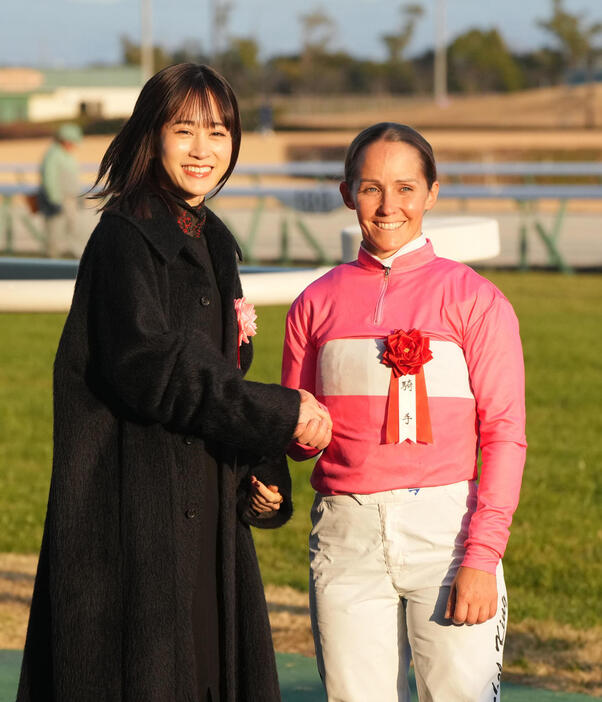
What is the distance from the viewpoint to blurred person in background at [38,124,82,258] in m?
14.7

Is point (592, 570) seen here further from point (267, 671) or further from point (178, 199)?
point (178, 199)

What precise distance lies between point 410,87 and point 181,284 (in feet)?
276

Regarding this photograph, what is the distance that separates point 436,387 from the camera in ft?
8.02

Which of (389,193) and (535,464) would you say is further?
(535,464)

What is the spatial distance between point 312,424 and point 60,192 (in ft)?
41.9

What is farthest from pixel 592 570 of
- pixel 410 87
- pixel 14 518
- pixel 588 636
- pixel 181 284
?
pixel 410 87

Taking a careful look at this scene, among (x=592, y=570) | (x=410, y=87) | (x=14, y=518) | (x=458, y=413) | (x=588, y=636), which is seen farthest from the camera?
(x=410, y=87)

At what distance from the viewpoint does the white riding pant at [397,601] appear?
94.7 inches

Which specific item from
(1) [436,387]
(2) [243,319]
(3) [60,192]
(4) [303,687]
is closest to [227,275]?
(2) [243,319]

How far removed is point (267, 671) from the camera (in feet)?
8.38

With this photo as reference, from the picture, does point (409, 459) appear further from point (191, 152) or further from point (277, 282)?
point (277, 282)

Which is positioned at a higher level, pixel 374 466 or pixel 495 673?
pixel 374 466

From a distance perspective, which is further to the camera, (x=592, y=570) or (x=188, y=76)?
(x=592, y=570)

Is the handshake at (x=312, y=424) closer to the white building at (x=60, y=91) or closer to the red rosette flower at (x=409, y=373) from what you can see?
the red rosette flower at (x=409, y=373)
